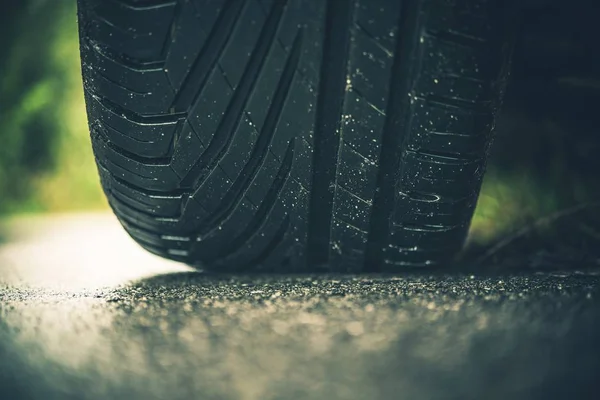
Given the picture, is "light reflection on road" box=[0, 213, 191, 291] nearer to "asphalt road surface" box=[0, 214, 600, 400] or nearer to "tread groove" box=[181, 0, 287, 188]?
"asphalt road surface" box=[0, 214, 600, 400]

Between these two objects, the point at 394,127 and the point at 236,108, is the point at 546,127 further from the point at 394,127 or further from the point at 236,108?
the point at 236,108

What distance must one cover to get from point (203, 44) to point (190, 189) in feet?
0.76

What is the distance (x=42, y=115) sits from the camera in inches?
91.7

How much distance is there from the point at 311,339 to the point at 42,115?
2491mm

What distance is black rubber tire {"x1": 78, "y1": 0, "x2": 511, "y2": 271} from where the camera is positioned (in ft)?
1.73

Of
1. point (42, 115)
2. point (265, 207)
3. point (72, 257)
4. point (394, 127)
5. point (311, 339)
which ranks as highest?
point (42, 115)

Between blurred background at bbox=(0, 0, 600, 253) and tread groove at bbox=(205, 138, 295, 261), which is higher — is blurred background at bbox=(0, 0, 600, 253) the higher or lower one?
the higher one

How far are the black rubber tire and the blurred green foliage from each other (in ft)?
6.29

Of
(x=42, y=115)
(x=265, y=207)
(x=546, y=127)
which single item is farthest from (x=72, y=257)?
(x=42, y=115)

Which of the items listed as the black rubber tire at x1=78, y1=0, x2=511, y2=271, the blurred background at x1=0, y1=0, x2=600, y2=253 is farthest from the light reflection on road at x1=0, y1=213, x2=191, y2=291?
the blurred background at x1=0, y1=0, x2=600, y2=253

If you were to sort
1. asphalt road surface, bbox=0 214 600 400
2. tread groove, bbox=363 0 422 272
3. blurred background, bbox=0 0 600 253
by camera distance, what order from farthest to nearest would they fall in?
blurred background, bbox=0 0 600 253, tread groove, bbox=363 0 422 272, asphalt road surface, bbox=0 214 600 400

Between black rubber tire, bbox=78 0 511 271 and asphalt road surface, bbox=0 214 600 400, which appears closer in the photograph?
asphalt road surface, bbox=0 214 600 400

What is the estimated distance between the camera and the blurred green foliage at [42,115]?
212 centimetres

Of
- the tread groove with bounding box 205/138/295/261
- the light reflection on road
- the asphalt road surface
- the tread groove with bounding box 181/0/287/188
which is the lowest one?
the light reflection on road
